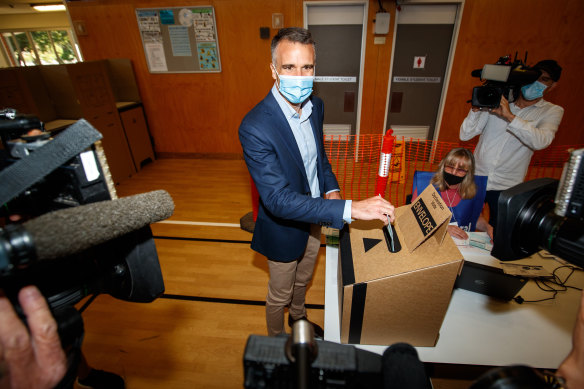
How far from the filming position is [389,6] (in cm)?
394

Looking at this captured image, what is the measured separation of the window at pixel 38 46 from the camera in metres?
8.21

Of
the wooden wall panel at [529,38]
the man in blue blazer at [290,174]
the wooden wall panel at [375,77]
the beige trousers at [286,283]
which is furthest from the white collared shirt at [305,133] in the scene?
the wooden wall panel at [529,38]

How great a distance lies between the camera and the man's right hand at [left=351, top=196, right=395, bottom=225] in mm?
1076

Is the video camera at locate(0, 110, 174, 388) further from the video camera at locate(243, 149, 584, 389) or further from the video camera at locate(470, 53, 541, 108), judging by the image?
the video camera at locate(470, 53, 541, 108)

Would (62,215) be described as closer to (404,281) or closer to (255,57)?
(404,281)

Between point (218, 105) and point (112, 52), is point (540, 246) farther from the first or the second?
point (112, 52)

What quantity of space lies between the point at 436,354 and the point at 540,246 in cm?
55

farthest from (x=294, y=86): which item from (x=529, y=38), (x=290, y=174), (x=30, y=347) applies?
(x=529, y=38)

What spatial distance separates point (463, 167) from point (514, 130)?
46cm

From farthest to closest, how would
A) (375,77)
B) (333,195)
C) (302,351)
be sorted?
(375,77)
(333,195)
(302,351)

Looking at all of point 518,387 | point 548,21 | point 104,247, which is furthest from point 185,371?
point 548,21

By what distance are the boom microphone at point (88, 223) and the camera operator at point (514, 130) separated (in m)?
2.30

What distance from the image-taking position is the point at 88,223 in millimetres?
538

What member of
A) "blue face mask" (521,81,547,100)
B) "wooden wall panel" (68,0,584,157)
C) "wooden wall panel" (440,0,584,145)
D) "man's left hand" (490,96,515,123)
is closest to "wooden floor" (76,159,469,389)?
"man's left hand" (490,96,515,123)
